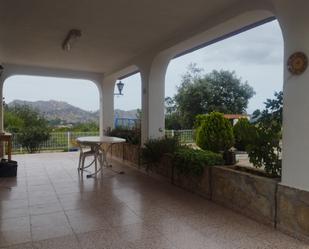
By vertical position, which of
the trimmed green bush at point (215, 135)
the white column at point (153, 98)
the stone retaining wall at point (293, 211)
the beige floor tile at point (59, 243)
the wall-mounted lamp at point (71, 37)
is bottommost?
the beige floor tile at point (59, 243)

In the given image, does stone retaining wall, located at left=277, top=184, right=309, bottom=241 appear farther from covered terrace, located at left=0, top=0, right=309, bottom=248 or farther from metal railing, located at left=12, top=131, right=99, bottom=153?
metal railing, located at left=12, top=131, right=99, bottom=153

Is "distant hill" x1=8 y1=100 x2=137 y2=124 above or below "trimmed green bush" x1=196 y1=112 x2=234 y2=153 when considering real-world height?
above

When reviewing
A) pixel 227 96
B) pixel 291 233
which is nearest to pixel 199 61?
pixel 227 96

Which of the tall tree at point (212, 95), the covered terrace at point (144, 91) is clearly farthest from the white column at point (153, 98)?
the tall tree at point (212, 95)

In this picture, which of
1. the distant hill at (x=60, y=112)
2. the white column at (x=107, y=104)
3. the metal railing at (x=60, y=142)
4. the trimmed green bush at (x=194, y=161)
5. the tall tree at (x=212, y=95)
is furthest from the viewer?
the distant hill at (x=60, y=112)

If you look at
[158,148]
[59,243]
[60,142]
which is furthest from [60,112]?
[59,243]

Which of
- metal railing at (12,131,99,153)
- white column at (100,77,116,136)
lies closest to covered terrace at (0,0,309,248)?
white column at (100,77,116,136)

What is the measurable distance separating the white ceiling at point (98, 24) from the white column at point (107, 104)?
2377 millimetres

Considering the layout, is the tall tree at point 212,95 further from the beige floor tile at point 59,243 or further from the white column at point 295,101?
the beige floor tile at point 59,243

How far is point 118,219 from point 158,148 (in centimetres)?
204

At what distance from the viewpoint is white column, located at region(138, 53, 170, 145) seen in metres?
5.56

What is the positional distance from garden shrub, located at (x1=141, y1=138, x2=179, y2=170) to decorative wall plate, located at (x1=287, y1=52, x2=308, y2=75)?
260cm

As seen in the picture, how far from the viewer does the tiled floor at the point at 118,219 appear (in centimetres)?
252

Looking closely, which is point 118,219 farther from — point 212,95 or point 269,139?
point 212,95
